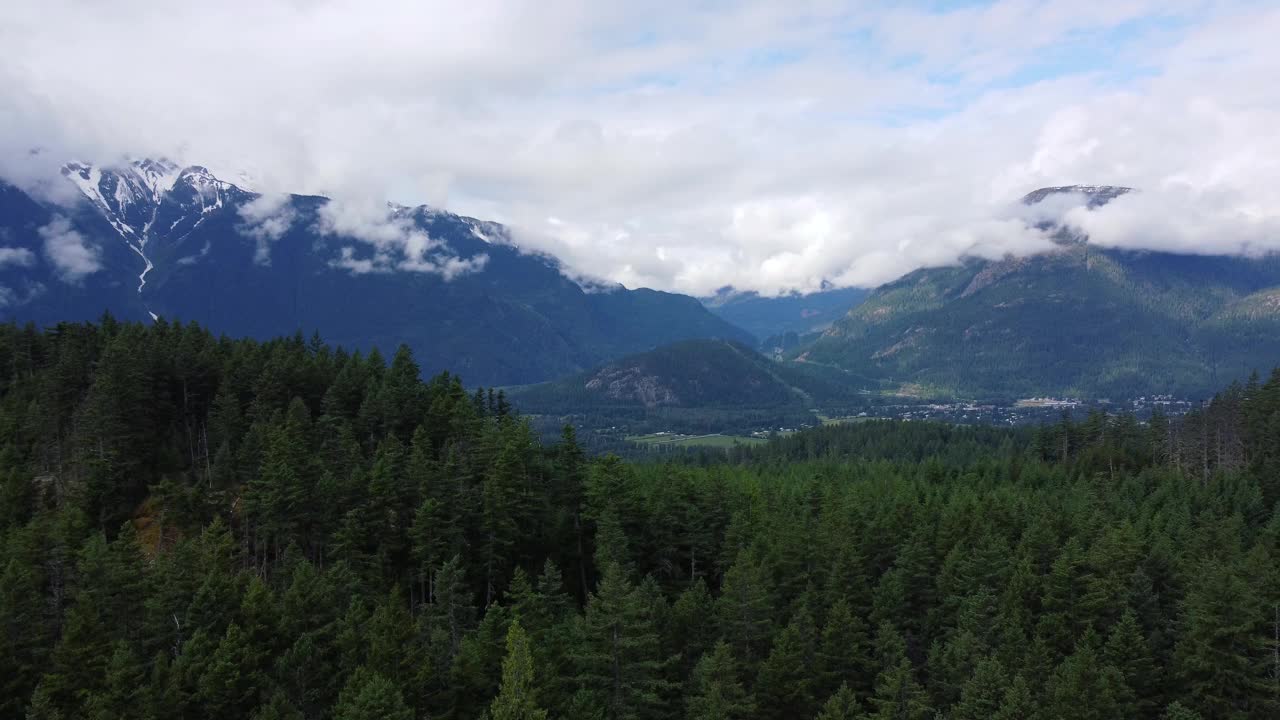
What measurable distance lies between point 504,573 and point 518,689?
2658 cm

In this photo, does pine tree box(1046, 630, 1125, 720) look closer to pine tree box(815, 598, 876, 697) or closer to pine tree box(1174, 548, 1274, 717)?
pine tree box(1174, 548, 1274, 717)

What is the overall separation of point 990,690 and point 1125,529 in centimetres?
2963

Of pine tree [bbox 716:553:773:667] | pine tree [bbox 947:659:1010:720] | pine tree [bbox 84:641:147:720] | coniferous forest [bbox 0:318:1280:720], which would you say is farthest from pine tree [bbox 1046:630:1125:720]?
pine tree [bbox 84:641:147:720]

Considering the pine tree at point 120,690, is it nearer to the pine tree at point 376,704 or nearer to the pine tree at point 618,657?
the pine tree at point 376,704

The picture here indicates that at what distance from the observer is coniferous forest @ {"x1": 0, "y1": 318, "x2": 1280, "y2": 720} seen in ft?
145

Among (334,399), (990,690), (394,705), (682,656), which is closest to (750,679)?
(682,656)

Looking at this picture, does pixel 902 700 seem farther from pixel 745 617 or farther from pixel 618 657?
pixel 618 657

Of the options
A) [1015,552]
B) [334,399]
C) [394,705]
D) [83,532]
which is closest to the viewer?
[394,705]

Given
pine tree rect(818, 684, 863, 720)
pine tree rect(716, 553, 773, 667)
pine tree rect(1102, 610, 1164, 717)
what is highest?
pine tree rect(716, 553, 773, 667)

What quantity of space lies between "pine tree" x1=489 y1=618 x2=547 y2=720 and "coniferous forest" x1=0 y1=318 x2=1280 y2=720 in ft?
0.70

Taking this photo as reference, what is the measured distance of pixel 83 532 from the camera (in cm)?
6034

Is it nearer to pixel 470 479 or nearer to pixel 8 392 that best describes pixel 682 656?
pixel 470 479

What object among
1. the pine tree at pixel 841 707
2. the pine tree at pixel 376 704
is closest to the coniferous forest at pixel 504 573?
the pine tree at pixel 376 704

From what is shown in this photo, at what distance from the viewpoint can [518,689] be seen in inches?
1593
